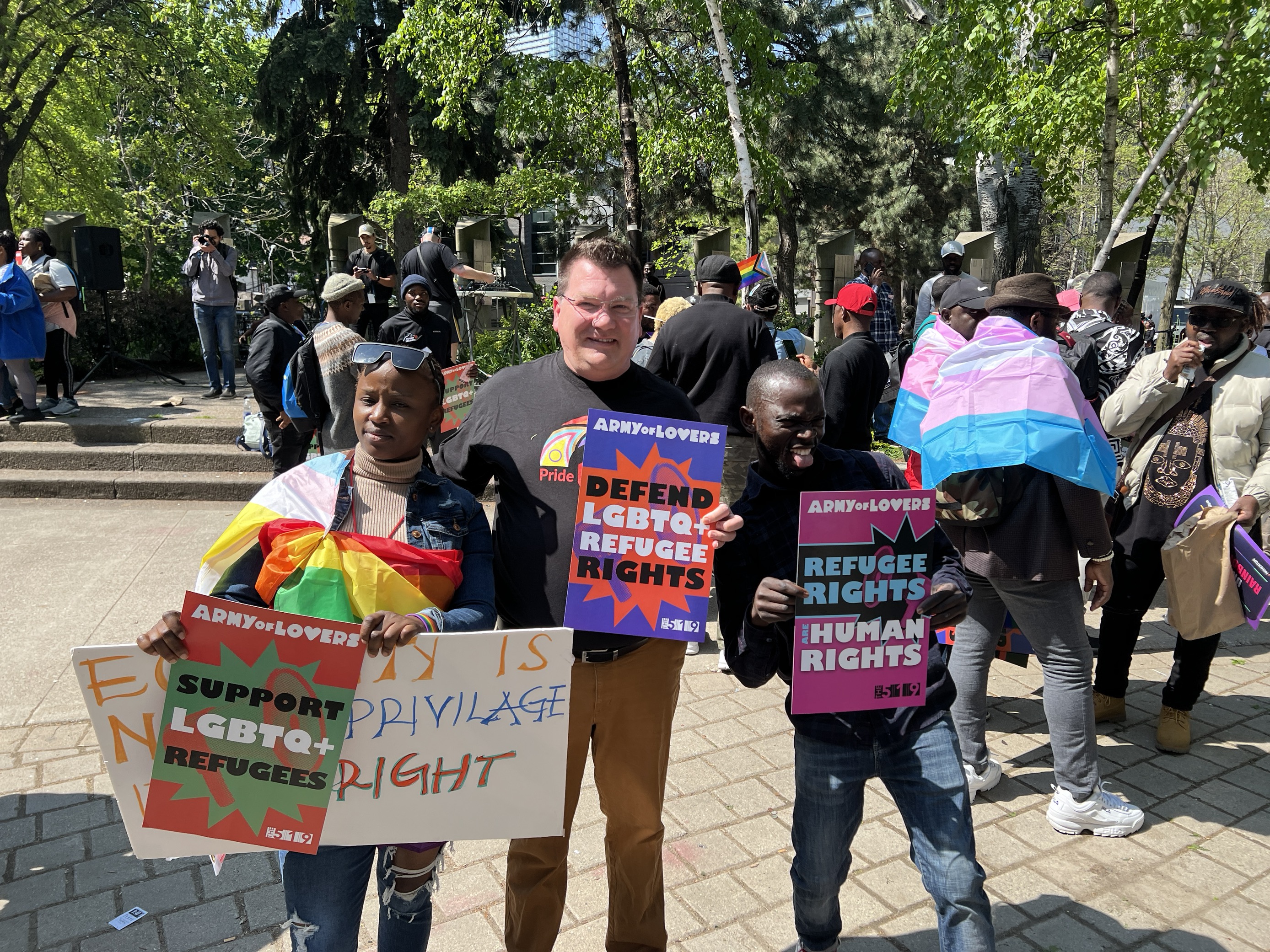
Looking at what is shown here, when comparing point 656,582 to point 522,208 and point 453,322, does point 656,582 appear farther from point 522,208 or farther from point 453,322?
point 522,208

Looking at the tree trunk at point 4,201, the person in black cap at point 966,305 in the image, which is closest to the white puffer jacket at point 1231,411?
the person in black cap at point 966,305

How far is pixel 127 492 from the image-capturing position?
29.4ft

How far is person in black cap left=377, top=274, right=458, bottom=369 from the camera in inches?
Result: 270

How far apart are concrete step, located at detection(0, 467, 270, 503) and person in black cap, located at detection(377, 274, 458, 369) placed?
8.59 ft

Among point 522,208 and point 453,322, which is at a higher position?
point 522,208

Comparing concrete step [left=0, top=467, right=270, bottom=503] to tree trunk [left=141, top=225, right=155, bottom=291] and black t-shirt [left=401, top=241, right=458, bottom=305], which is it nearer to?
black t-shirt [left=401, top=241, right=458, bottom=305]

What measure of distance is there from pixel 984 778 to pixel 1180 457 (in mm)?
1761

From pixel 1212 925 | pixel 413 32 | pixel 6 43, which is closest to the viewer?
pixel 1212 925

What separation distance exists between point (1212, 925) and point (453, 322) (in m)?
7.59

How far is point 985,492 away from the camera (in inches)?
140

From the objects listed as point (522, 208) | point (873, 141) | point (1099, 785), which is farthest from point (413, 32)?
point (873, 141)

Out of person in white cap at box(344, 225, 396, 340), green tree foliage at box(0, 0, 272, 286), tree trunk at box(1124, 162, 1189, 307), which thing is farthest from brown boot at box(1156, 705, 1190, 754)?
green tree foliage at box(0, 0, 272, 286)

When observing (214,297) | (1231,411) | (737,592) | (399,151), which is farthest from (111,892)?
(399,151)

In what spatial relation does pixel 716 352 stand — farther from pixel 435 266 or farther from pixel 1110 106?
pixel 1110 106
